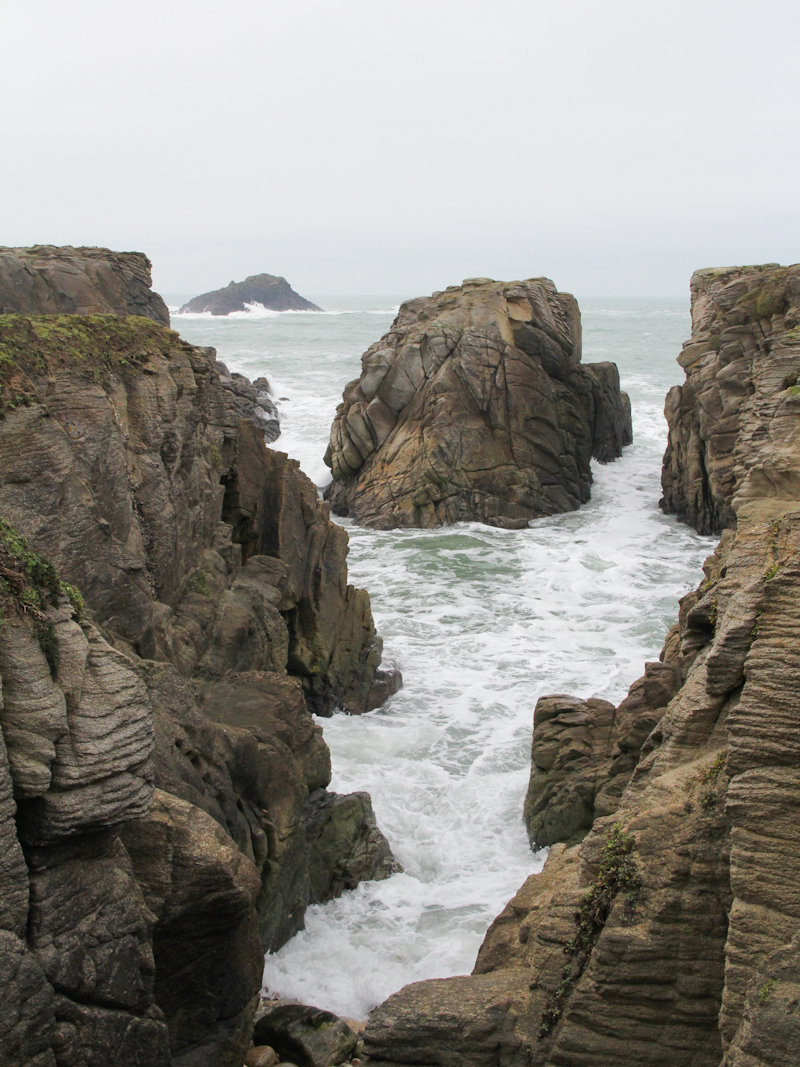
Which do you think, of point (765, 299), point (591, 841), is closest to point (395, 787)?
point (591, 841)

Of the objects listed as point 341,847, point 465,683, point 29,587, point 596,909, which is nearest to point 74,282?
point 465,683

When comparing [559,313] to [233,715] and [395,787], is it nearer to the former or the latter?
[395,787]

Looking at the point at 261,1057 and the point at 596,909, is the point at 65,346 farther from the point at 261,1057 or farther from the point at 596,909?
the point at 596,909

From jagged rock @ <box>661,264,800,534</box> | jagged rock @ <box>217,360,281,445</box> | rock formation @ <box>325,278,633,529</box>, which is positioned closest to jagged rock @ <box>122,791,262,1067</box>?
jagged rock @ <box>661,264,800,534</box>

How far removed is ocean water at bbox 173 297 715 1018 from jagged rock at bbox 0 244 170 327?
33.3 ft

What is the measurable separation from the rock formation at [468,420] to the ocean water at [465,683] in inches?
48.4

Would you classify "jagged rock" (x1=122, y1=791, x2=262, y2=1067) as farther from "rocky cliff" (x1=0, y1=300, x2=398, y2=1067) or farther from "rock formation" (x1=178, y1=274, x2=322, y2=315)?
"rock formation" (x1=178, y1=274, x2=322, y2=315)

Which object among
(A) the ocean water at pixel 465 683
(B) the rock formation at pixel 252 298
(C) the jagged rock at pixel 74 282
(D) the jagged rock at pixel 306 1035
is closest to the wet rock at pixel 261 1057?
(D) the jagged rock at pixel 306 1035

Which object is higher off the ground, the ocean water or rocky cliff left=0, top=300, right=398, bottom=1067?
rocky cliff left=0, top=300, right=398, bottom=1067

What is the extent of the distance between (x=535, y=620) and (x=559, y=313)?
1750cm

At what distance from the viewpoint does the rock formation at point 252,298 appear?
420 ft

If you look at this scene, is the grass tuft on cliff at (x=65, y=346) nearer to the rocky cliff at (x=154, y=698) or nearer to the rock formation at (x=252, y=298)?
the rocky cliff at (x=154, y=698)

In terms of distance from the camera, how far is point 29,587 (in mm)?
6887

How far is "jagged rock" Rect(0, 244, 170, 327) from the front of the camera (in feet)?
69.0
